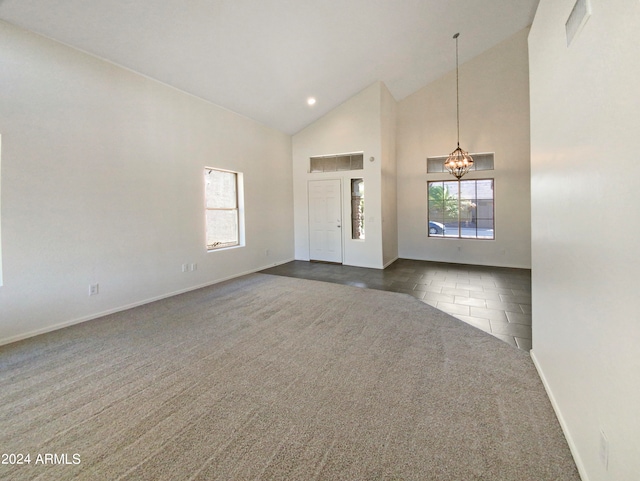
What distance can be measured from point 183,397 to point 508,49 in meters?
A: 8.36

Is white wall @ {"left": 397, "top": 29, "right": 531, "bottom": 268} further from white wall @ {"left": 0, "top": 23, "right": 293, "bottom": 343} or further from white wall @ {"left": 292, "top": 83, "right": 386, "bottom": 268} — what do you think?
white wall @ {"left": 0, "top": 23, "right": 293, "bottom": 343}

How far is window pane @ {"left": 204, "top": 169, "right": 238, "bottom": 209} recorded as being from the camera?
5486 millimetres

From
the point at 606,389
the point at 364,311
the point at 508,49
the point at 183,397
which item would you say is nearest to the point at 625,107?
the point at 606,389

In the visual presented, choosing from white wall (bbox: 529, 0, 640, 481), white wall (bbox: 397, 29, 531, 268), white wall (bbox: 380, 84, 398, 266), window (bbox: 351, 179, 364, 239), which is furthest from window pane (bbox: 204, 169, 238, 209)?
white wall (bbox: 529, 0, 640, 481)

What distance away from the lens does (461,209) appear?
23.3 ft

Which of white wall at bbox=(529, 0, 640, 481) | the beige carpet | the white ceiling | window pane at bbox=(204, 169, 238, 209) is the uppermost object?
the white ceiling

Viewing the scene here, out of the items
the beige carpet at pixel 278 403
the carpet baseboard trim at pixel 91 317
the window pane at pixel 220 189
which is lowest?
the beige carpet at pixel 278 403

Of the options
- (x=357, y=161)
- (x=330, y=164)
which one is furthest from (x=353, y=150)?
(x=330, y=164)

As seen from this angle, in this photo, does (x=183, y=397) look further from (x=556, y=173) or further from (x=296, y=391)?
(x=556, y=173)

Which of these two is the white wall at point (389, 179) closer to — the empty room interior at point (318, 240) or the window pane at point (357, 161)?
the empty room interior at point (318, 240)

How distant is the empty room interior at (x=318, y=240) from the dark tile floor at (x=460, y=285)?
0.26 ft

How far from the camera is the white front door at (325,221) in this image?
7.04m

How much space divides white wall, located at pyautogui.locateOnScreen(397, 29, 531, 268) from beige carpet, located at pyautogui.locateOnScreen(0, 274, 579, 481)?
423 cm

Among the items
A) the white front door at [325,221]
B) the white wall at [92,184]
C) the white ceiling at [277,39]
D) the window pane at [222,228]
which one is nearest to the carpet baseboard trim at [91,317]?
the white wall at [92,184]
